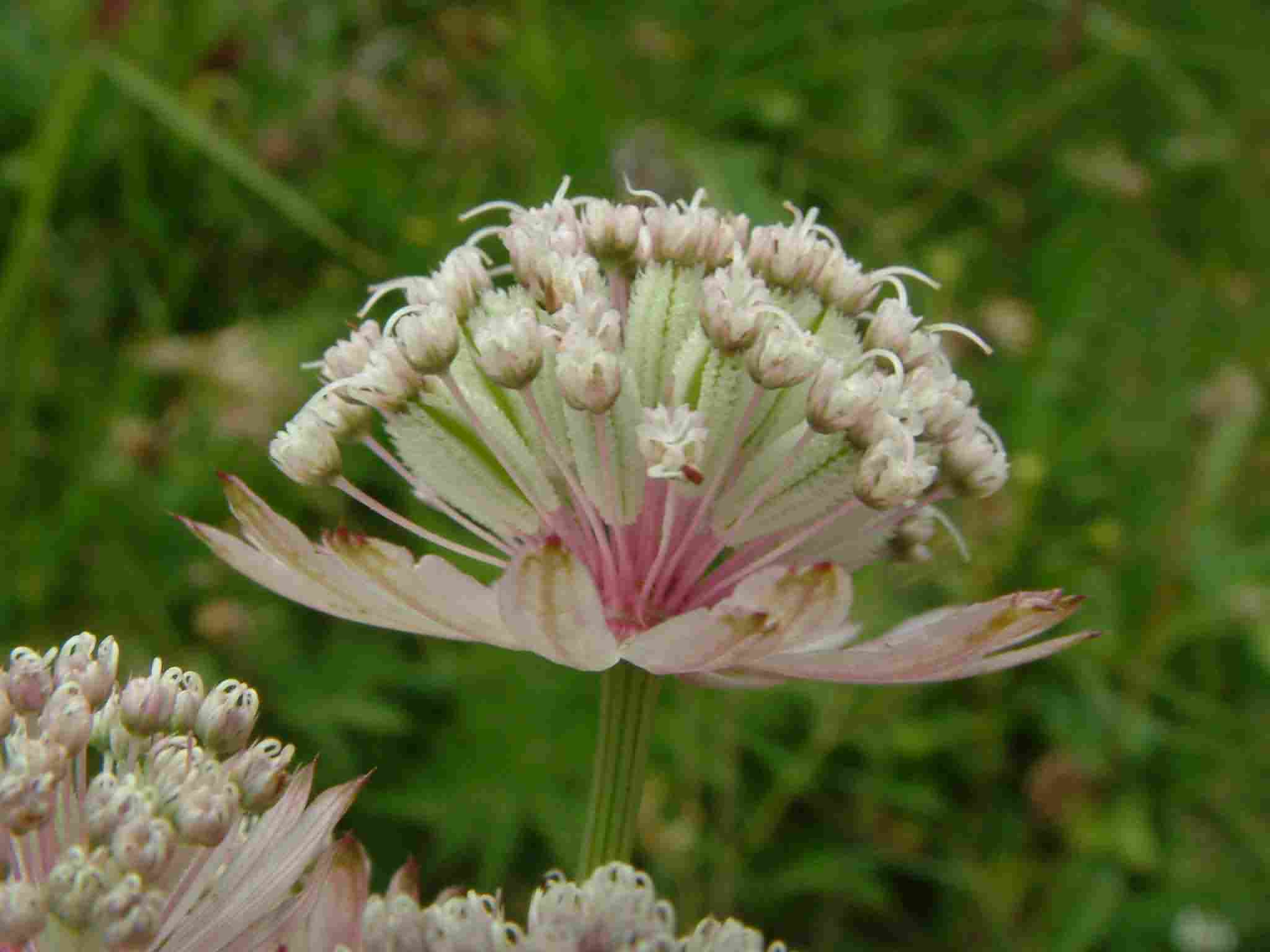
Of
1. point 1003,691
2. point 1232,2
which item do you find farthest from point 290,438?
point 1232,2

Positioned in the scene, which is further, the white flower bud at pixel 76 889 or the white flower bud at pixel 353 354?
the white flower bud at pixel 353 354

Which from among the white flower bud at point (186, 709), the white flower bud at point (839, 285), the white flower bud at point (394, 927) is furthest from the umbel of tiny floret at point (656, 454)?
the white flower bud at point (394, 927)

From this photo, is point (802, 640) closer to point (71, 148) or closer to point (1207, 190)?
point (71, 148)

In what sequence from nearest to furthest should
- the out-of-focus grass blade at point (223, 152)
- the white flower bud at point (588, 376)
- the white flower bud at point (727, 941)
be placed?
the white flower bud at point (727, 941)
the white flower bud at point (588, 376)
the out-of-focus grass blade at point (223, 152)

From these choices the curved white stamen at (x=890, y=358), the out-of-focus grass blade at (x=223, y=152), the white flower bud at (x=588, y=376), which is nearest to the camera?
the white flower bud at (x=588, y=376)

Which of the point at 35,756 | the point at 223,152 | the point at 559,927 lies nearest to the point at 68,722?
the point at 35,756

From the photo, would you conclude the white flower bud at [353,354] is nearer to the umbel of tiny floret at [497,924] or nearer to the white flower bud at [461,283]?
the white flower bud at [461,283]

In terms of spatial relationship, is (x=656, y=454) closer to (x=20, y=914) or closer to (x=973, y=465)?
(x=973, y=465)
